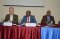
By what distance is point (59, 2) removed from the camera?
563cm

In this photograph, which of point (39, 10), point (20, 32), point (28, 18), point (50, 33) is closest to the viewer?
point (50, 33)

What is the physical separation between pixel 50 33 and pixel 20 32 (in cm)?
76

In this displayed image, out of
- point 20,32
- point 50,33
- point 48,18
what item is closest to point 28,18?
point 48,18

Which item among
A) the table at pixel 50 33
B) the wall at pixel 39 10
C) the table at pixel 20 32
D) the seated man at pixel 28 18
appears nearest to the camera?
the table at pixel 50 33

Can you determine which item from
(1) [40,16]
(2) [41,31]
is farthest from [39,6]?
(2) [41,31]

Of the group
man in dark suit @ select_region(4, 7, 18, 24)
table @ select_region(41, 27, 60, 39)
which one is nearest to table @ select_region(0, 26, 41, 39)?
table @ select_region(41, 27, 60, 39)

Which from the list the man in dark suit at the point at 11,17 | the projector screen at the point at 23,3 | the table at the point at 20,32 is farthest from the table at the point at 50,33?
the projector screen at the point at 23,3

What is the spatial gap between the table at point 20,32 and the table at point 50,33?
117 millimetres

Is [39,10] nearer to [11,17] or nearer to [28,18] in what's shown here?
[28,18]

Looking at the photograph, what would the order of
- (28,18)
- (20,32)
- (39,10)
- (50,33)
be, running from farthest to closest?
(39,10), (28,18), (20,32), (50,33)

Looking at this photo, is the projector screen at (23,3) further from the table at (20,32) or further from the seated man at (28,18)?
the table at (20,32)

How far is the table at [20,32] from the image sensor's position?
160 inches

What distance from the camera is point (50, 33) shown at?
3971 millimetres

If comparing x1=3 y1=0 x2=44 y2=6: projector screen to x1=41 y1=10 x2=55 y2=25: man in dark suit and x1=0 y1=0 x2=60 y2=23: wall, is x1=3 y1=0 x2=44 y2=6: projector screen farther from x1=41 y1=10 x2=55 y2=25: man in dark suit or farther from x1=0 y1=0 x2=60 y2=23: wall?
x1=41 y1=10 x2=55 y2=25: man in dark suit
